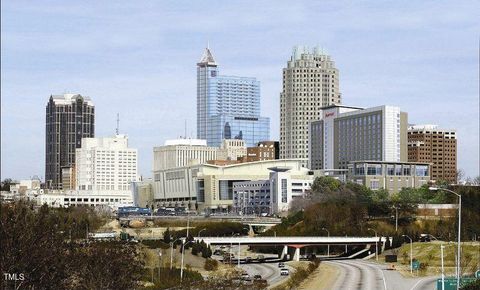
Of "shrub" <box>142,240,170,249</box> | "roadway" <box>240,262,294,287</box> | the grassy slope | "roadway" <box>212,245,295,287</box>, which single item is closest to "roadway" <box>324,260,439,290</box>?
the grassy slope

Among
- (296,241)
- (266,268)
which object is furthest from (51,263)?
(296,241)

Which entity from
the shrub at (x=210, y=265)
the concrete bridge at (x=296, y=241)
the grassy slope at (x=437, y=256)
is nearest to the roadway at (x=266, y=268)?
the concrete bridge at (x=296, y=241)

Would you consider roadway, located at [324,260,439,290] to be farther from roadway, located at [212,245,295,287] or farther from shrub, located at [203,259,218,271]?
shrub, located at [203,259,218,271]

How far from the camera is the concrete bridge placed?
540 feet

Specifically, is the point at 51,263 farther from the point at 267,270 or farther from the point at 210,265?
the point at 267,270

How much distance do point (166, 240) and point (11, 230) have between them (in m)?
91.6

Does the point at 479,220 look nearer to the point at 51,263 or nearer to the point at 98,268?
the point at 98,268

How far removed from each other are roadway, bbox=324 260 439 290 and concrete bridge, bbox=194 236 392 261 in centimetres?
1988

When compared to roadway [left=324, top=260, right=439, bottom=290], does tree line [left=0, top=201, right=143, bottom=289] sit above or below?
above

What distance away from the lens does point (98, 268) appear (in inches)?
3698

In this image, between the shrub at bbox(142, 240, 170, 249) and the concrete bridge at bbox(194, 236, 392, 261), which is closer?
the shrub at bbox(142, 240, 170, 249)

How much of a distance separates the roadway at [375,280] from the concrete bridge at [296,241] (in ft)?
65.2

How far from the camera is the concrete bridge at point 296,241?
165 metres

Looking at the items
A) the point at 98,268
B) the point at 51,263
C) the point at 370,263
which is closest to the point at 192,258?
the point at 370,263
